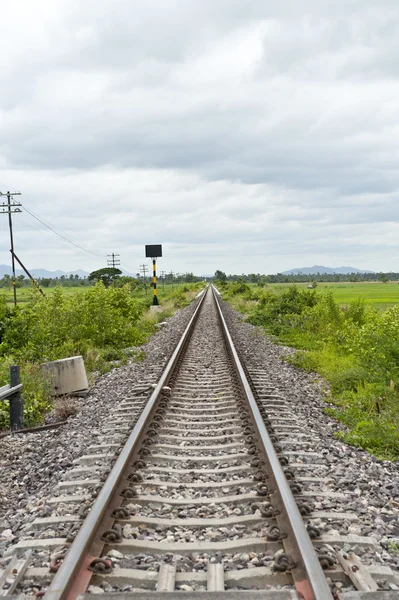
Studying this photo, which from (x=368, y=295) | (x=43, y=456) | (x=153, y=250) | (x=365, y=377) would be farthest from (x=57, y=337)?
(x=368, y=295)

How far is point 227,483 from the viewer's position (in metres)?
4.58

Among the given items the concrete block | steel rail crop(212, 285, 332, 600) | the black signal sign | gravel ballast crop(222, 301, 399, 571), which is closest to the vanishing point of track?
steel rail crop(212, 285, 332, 600)

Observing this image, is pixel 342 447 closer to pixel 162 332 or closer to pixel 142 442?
pixel 142 442

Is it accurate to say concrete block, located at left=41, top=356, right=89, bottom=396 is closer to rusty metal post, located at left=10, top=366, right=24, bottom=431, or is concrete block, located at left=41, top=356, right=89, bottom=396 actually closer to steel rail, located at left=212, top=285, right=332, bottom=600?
rusty metal post, located at left=10, top=366, right=24, bottom=431

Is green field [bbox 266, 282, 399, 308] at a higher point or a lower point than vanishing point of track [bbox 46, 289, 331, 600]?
higher

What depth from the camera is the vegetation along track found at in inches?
122

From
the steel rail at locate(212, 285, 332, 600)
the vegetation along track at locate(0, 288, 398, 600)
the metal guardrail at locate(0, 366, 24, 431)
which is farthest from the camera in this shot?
the metal guardrail at locate(0, 366, 24, 431)

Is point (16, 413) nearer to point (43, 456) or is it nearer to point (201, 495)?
point (43, 456)

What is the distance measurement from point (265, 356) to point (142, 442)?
7646mm

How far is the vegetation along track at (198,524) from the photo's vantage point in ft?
10.1

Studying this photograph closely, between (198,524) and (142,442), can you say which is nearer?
(198,524)

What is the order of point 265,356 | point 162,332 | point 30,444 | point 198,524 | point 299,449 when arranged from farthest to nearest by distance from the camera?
point 162,332, point 265,356, point 30,444, point 299,449, point 198,524

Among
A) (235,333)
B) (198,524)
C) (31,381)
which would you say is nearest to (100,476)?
(198,524)

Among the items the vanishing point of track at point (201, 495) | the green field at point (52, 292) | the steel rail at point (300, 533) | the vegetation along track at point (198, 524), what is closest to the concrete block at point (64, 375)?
the vanishing point of track at point (201, 495)
